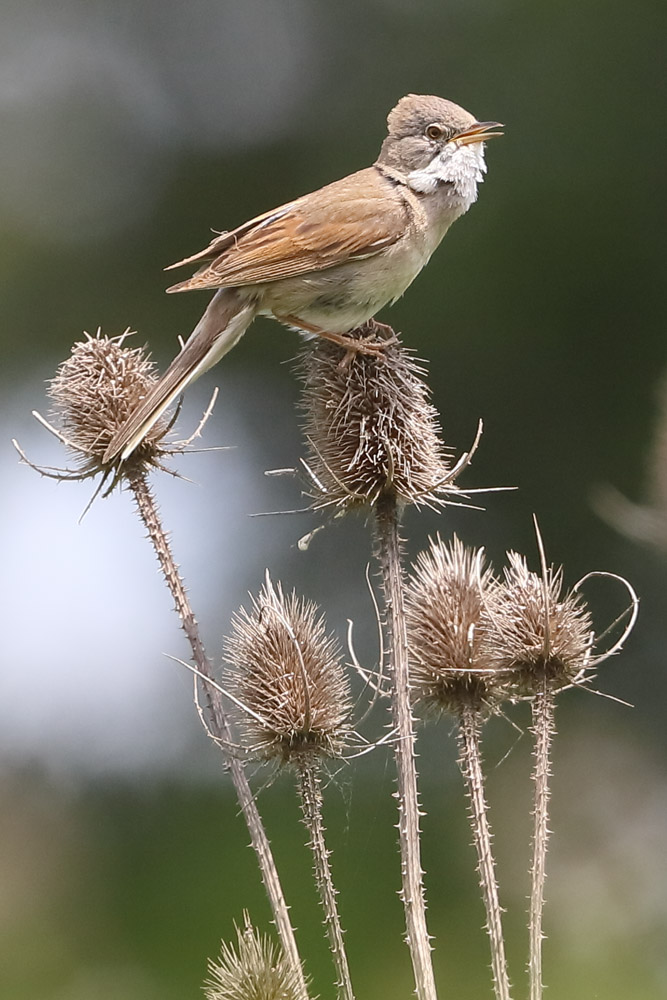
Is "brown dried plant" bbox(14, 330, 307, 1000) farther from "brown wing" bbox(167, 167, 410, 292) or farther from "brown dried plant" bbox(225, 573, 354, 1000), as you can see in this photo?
"brown wing" bbox(167, 167, 410, 292)

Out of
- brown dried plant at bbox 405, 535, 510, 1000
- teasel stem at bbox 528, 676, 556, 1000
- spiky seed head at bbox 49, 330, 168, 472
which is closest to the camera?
teasel stem at bbox 528, 676, 556, 1000

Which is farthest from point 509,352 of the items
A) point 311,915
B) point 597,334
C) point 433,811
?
point 311,915

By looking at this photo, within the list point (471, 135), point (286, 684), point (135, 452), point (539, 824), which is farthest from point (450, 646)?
point (471, 135)

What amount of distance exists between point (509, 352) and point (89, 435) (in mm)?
4535

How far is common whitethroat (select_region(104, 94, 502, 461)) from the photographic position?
3.25 metres

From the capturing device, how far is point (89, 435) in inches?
105

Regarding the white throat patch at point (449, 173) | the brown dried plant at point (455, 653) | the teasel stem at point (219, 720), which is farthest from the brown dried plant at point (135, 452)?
the white throat patch at point (449, 173)

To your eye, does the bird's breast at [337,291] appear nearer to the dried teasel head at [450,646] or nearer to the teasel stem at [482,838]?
the dried teasel head at [450,646]

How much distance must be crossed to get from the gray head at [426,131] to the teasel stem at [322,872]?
205cm

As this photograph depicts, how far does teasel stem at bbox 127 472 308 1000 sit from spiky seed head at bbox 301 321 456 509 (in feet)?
1.15

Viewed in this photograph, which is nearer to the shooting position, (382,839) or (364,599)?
(382,839)

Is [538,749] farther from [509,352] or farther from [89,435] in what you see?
[509,352]

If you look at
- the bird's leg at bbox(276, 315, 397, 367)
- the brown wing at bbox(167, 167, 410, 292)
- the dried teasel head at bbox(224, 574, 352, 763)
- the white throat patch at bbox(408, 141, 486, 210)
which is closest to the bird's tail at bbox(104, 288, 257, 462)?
the brown wing at bbox(167, 167, 410, 292)

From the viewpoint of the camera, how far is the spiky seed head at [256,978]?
6.26 feet
